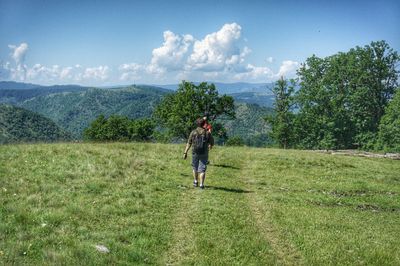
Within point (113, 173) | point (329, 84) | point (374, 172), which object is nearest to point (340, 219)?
point (113, 173)

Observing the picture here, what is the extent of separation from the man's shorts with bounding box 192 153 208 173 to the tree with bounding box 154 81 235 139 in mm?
53589

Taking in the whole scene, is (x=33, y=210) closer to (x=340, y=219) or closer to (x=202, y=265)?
(x=202, y=265)

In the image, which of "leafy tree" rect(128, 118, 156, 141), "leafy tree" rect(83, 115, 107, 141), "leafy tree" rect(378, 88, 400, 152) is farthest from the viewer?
"leafy tree" rect(83, 115, 107, 141)

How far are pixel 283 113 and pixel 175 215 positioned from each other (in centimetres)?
6167

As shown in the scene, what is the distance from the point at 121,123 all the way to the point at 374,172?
8930 centimetres

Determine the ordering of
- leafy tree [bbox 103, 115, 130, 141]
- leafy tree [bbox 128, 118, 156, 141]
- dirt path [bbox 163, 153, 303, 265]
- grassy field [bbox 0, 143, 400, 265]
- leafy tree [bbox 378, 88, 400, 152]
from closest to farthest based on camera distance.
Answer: grassy field [bbox 0, 143, 400, 265] < dirt path [bbox 163, 153, 303, 265] < leafy tree [bbox 378, 88, 400, 152] < leafy tree [bbox 128, 118, 156, 141] < leafy tree [bbox 103, 115, 130, 141]

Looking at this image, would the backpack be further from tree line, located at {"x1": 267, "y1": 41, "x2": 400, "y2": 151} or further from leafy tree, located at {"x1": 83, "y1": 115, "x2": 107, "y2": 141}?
leafy tree, located at {"x1": 83, "y1": 115, "x2": 107, "y2": 141}

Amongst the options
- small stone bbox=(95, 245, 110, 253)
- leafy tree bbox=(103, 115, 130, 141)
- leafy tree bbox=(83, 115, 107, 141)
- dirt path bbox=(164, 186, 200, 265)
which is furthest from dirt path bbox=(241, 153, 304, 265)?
leafy tree bbox=(83, 115, 107, 141)

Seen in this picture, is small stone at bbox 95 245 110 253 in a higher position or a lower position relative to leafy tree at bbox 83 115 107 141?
higher

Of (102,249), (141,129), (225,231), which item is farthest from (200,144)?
(141,129)

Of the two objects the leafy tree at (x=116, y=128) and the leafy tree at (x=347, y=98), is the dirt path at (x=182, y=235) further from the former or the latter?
the leafy tree at (x=116, y=128)

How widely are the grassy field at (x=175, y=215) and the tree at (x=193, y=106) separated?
4873cm

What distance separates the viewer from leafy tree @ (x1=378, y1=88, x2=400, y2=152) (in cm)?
5975

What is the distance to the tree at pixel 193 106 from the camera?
72.8 metres
